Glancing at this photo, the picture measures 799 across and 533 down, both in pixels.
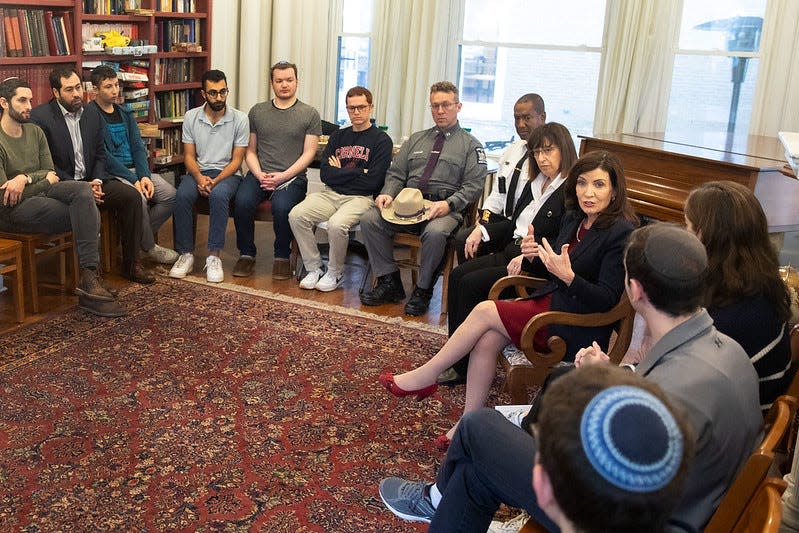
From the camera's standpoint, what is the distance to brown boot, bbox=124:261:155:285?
193 inches

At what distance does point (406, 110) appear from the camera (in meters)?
6.70

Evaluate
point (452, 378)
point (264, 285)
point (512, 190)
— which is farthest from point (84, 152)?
point (452, 378)

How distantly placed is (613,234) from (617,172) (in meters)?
0.24

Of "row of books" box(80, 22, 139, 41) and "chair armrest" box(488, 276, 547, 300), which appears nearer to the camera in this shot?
"chair armrest" box(488, 276, 547, 300)

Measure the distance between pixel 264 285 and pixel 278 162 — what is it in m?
0.84

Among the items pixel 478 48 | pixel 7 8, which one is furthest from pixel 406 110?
pixel 7 8

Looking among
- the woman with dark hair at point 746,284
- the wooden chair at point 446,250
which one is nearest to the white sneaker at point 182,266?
the wooden chair at point 446,250

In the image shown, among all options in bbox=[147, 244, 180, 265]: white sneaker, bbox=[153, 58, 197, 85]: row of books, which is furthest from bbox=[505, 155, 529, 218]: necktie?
bbox=[153, 58, 197, 85]: row of books

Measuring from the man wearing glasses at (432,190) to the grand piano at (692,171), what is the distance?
73 centimetres

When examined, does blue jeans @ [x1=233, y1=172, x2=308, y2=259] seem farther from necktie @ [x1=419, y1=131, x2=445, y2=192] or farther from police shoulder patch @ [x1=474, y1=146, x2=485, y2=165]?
police shoulder patch @ [x1=474, y1=146, x2=485, y2=165]

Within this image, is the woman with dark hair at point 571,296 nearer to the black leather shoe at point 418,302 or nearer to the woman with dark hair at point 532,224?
the woman with dark hair at point 532,224

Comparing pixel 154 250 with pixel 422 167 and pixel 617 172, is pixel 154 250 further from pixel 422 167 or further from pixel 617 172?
pixel 617 172

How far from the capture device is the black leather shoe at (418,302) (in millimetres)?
4688

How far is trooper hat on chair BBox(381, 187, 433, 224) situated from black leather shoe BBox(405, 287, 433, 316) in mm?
388
